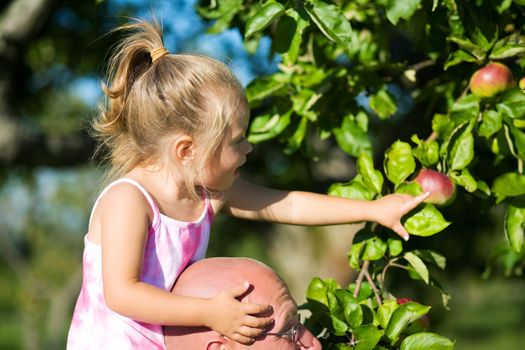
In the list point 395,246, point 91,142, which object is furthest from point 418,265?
point 91,142

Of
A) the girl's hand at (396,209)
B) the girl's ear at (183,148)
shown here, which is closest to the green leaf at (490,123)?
the girl's hand at (396,209)

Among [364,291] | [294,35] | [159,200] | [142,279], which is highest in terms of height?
[294,35]

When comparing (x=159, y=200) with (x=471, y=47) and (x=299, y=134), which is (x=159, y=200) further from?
(x=471, y=47)

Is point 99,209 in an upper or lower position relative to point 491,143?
upper

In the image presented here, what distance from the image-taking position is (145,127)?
1.85 meters

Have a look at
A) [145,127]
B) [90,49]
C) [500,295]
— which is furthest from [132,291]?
[500,295]

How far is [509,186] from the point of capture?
2031 mm

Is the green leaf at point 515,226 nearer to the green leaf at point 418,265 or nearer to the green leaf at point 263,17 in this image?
the green leaf at point 418,265

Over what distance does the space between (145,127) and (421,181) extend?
2.28ft

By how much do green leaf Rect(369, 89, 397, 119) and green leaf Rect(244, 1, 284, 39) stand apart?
62cm

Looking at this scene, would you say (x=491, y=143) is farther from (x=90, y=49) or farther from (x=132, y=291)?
(x=90, y=49)

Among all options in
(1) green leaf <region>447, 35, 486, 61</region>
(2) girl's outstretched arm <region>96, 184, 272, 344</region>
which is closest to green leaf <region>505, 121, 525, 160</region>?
(1) green leaf <region>447, 35, 486, 61</region>

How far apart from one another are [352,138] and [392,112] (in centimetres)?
16

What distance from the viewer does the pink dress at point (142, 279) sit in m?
1.73
